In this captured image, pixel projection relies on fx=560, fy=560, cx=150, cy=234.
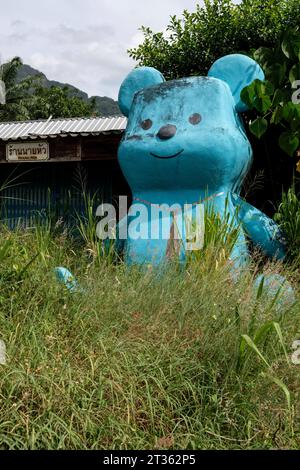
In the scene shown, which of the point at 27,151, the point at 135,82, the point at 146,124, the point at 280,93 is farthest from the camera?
the point at 27,151

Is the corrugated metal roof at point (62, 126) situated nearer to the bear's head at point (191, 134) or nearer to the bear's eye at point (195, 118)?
the bear's head at point (191, 134)

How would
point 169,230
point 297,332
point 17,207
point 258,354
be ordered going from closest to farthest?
point 258,354
point 297,332
point 169,230
point 17,207

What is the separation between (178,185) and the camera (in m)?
5.12

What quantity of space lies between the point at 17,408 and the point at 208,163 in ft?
9.80

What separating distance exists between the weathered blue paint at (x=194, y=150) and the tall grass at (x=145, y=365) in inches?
53.6

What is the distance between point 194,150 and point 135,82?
1.32 meters

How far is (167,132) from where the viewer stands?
16.2ft

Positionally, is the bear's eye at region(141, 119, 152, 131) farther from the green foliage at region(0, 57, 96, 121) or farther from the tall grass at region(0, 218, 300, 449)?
the green foliage at region(0, 57, 96, 121)

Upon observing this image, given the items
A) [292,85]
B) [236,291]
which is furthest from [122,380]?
[292,85]

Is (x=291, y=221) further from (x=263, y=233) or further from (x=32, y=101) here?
(x=32, y=101)

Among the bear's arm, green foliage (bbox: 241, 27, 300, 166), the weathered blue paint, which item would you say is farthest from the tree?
the bear's arm

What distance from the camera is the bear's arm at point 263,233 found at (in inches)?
194

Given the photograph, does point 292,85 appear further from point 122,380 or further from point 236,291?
point 122,380

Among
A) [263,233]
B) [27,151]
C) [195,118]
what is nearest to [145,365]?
[263,233]
